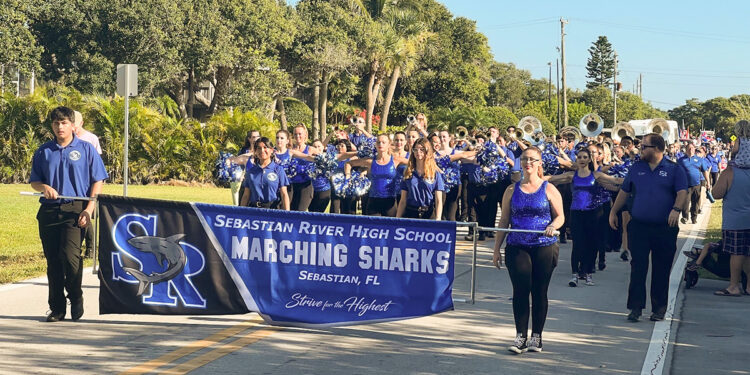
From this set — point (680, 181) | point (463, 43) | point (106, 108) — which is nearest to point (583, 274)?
point (680, 181)

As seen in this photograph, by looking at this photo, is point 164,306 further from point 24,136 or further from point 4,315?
point 24,136

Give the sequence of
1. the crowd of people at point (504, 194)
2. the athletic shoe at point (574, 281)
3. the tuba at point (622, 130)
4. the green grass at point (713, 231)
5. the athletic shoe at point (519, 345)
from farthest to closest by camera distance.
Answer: the tuba at point (622, 130) < the green grass at point (713, 231) < the athletic shoe at point (574, 281) < the crowd of people at point (504, 194) < the athletic shoe at point (519, 345)

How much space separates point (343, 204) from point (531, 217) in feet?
25.7

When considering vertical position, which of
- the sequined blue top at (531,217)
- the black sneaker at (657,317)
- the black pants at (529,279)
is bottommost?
the black sneaker at (657,317)

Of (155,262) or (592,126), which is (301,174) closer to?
(155,262)

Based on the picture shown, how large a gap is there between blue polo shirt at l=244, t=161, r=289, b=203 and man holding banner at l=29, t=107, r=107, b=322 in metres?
3.02

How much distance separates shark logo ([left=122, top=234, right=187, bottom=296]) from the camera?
29.3ft

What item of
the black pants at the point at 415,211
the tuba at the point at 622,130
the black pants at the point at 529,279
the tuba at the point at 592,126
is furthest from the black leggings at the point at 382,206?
the tuba at the point at 622,130

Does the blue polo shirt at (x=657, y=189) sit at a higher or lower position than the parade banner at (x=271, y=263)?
higher

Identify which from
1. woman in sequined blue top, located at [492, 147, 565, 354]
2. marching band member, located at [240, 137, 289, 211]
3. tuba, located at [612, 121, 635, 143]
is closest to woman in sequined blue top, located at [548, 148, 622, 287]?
marching band member, located at [240, 137, 289, 211]

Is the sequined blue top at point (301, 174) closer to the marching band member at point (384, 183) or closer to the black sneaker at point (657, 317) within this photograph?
the marching band member at point (384, 183)

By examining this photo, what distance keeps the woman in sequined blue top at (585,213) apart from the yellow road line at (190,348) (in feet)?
15.9

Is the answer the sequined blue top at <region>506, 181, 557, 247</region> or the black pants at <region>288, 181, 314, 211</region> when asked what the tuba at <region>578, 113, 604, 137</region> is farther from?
the sequined blue top at <region>506, 181, 557, 247</region>

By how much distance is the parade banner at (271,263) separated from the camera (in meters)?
8.76
